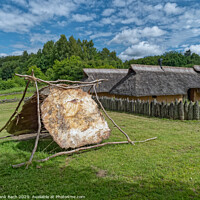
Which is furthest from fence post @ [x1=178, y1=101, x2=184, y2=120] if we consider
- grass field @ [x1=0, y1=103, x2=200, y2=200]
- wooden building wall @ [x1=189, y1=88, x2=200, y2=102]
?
wooden building wall @ [x1=189, y1=88, x2=200, y2=102]

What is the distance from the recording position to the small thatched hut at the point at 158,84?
1653 centimetres

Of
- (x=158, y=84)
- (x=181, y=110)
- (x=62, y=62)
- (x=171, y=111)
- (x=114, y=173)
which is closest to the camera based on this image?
(x=114, y=173)

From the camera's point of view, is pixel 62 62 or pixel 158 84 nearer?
pixel 158 84

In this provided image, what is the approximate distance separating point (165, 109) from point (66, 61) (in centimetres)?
3290

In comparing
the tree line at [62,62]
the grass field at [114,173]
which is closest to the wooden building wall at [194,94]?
the grass field at [114,173]

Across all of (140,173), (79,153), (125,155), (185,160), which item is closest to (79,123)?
(79,153)

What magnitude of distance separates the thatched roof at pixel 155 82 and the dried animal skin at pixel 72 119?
33.6 feet

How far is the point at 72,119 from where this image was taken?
5547mm

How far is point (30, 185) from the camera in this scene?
12.0ft

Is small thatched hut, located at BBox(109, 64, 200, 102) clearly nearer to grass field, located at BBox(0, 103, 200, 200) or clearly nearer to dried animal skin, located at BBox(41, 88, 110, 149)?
dried animal skin, located at BBox(41, 88, 110, 149)

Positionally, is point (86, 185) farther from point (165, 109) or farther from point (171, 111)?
point (165, 109)

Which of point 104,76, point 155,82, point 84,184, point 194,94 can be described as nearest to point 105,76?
point 104,76

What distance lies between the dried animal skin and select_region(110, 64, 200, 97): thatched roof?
10253mm

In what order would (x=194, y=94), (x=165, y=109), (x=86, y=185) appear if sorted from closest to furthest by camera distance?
(x=86, y=185), (x=165, y=109), (x=194, y=94)
